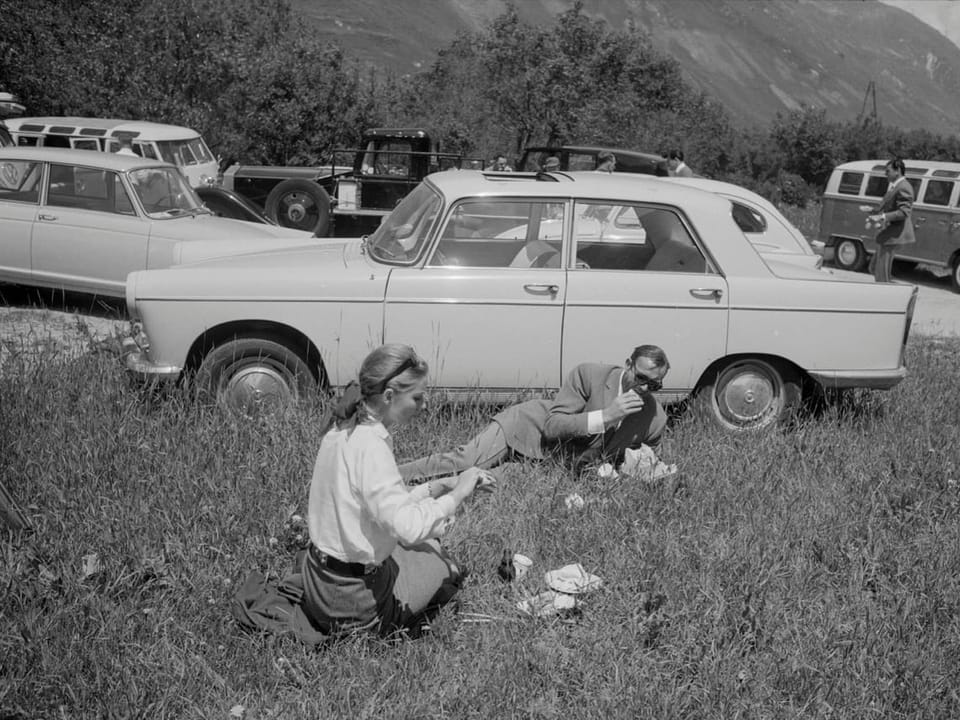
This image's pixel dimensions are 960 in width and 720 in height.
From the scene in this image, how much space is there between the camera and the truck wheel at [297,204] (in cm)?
1475

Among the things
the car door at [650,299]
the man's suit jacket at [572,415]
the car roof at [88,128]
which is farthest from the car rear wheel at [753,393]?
the car roof at [88,128]

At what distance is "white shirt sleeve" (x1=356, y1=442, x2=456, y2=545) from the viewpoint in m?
3.41

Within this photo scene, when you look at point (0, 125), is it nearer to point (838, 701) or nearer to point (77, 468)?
point (77, 468)

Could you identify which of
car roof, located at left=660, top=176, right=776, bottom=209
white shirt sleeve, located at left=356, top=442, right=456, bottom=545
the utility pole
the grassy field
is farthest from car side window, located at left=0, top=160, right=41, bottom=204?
the utility pole

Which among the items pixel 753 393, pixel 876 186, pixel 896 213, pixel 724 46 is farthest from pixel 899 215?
pixel 724 46

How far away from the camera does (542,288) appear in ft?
19.6

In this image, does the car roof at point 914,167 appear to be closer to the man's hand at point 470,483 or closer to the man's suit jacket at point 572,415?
the man's suit jacket at point 572,415

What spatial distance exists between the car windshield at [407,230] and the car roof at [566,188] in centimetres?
13

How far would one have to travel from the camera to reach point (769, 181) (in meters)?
31.2

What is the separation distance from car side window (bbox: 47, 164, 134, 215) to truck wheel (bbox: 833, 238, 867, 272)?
35.5 feet

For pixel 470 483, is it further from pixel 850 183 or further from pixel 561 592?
pixel 850 183

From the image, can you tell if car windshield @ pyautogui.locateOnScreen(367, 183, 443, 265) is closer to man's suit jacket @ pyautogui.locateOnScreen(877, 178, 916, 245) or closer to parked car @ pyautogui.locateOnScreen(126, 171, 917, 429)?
parked car @ pyautogui.locateOnScreen(126, 171, 917, 429)

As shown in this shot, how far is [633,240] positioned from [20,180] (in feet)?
20.9

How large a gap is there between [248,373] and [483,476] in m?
2.59
